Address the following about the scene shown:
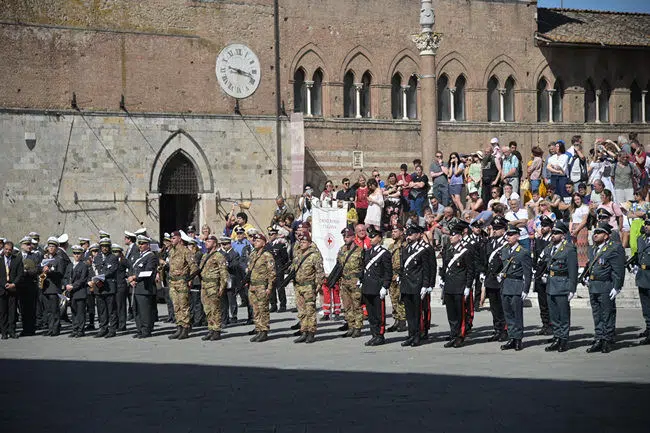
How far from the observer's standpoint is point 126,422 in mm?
12023

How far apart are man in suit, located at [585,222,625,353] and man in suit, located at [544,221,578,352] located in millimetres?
276

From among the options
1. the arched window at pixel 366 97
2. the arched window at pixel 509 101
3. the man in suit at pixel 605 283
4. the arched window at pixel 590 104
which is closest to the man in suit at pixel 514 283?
the man in suit at pixel 605 283

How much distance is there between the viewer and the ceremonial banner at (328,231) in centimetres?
2341

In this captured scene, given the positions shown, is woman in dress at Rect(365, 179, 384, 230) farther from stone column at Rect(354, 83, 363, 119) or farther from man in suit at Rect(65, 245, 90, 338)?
stone column at Rect(354, 83, 363, 119)

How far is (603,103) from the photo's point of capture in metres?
40.3

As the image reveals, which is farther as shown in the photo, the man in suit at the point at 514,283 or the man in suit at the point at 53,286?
the man in suit at the point at 53,286

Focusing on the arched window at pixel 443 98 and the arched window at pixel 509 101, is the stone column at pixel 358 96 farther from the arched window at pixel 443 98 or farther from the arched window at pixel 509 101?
the arched window at pixel 509 101

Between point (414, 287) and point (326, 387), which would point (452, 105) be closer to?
point (414, 287)

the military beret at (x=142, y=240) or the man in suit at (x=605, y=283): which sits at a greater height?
the military beret at (x=142, y=240)

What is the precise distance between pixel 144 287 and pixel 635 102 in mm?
25373

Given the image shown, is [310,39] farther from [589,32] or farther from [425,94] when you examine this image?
[589,32]

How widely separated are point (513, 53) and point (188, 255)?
21111mm

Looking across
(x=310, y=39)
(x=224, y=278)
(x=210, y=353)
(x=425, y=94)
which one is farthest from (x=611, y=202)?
(x=310, y=39)

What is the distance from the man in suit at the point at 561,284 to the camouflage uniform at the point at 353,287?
3599mm
